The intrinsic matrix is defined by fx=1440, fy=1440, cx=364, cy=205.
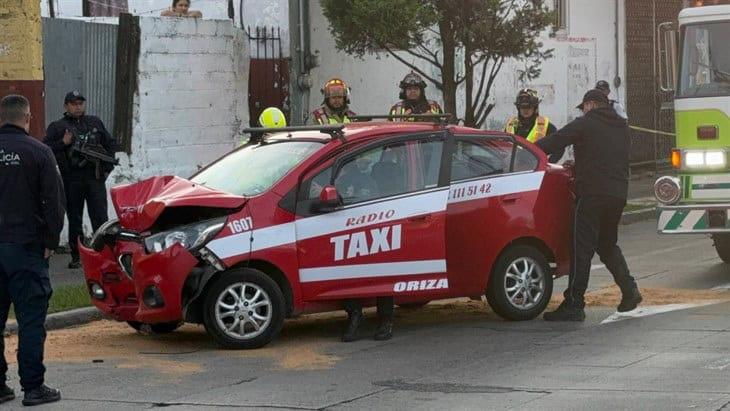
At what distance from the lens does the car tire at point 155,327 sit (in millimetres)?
11178

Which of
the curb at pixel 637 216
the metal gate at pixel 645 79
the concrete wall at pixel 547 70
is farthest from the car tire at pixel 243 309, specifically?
the metal gate at pixel 645 79

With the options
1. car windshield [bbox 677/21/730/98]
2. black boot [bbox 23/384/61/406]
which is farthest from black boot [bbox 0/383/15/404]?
car windshield [bbox 677/21/730/98]

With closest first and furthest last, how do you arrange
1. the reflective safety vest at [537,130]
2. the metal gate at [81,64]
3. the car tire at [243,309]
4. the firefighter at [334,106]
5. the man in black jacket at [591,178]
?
the car tire at [243,309]
the man in black jacket at [591,178]
the firefighter at [334,106]
the reflective safety vest at [537,130]
the metal gate at [81,64]

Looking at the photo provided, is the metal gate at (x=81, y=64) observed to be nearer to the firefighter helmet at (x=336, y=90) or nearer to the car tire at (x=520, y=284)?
the firefighter helmet at (x=336, y=90)

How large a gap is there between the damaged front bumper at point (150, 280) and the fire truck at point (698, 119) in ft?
17.4

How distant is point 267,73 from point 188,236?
12168 millimetres

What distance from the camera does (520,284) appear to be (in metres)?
11.6

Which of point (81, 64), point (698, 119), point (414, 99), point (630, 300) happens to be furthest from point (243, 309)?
point (81, 64)

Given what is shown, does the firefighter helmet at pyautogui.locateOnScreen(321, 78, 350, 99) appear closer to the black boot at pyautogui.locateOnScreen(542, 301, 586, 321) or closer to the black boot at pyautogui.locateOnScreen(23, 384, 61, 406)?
the black boot at pyautogui.locateOnScreen(542, 301, 586, 321)

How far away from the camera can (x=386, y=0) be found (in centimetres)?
1752

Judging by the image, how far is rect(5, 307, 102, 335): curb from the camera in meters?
11.9

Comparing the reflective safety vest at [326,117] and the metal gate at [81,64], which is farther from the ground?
the metal gate at [81,64]

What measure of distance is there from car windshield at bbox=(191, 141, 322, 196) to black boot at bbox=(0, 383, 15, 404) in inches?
97.8

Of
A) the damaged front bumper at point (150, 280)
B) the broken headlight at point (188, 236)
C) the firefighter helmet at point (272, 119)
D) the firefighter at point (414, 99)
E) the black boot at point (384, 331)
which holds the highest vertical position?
the firefighter at point (414, 99)
